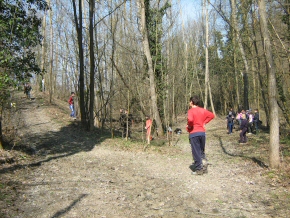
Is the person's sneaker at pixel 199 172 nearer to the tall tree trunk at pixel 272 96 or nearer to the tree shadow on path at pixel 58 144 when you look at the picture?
Answer: the tall tree trunk at pixel 272 96

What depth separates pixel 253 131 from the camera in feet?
62.6

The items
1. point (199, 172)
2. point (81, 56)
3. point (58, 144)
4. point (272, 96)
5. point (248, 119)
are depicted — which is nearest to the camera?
point (272, 96)

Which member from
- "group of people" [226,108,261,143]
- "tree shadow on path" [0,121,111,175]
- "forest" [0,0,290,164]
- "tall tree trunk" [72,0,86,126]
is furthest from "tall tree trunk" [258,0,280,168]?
"tall tree trunk" [72,0,86,126]

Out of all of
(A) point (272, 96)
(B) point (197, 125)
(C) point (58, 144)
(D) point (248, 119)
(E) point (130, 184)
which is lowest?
(E) point (130, 184)

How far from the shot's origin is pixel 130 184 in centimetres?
684

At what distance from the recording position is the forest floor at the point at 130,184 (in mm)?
5102

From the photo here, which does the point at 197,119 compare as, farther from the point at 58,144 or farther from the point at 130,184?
the point at 58,144

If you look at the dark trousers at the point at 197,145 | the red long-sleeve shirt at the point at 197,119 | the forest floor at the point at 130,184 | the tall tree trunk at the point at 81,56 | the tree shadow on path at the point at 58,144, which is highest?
the tall tree trunk at the point at 81,56

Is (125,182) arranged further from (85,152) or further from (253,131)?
(253,131)

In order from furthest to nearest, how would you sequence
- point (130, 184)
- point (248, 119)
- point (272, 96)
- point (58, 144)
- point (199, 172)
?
point (248, 119) → point (58, 144) → point (199, 172) → point (272, 96) → point (130, 184)

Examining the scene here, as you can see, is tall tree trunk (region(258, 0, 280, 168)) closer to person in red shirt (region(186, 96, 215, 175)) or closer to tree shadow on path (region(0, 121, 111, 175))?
person in red shirt (region(186, 96, 215, 175))

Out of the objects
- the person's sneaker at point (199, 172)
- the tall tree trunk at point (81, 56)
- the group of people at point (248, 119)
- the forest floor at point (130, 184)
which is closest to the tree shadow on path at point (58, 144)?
the forest floor at point (130, 184)

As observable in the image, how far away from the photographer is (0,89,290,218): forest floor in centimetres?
510

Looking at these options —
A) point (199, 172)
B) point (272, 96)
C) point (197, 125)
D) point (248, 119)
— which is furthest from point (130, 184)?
point (248, 119)
